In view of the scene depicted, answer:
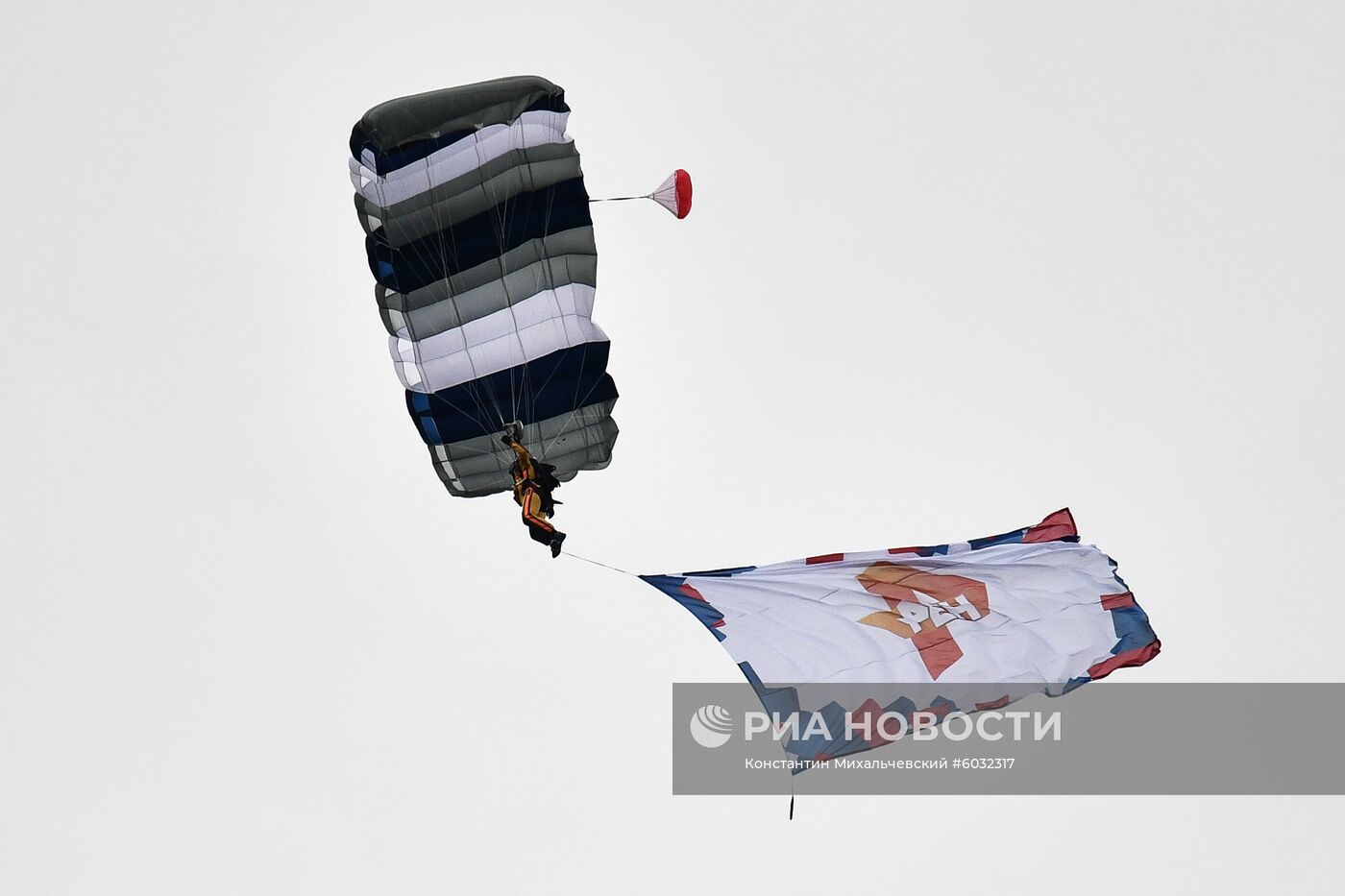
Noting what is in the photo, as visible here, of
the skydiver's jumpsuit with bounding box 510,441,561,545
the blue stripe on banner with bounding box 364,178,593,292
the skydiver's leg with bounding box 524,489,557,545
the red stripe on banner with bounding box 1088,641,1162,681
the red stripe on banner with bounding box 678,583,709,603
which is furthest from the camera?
the red stripe on banner with bounding box 1088,641,1162,681

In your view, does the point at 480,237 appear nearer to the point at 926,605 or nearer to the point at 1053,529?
→ the point at 926,605

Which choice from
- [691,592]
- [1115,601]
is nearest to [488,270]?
[691,592]

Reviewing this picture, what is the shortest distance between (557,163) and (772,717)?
495 centimetres

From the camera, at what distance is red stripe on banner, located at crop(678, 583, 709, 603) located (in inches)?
591

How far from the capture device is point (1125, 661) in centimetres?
1572

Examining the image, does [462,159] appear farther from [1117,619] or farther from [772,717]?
[1117,619]

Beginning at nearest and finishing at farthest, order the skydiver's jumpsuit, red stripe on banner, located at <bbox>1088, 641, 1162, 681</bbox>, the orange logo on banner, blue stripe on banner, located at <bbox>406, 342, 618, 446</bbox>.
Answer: the skydiver's jumpsuit → the orange logo on banner → red stripe on banner, located at <bbox>1088, 641, 1162, 681</bbox> → blue stripe on banner, located at <bbox>406, 342, 618, 446</bbox>

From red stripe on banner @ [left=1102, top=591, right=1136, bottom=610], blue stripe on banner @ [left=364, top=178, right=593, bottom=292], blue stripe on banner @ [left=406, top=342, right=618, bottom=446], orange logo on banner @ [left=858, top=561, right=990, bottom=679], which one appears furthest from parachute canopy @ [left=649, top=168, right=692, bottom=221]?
red stripe on banner @ [left=1102, top=591, right=1136, bottom=610]

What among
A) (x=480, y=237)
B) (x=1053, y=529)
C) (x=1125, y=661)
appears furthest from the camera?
(x=1053, y=529)

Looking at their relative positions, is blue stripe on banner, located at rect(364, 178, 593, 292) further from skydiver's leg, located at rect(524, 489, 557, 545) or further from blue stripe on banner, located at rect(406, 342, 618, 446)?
skydiver's leg, located at rect(524, 489, 557, 545)

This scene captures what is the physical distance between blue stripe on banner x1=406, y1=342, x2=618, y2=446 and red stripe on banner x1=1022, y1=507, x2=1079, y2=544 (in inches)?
157

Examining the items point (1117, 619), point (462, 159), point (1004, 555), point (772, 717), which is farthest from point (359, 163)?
point (1117, 619)

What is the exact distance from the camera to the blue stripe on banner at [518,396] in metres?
16.0

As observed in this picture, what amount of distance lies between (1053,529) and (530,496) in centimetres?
484
